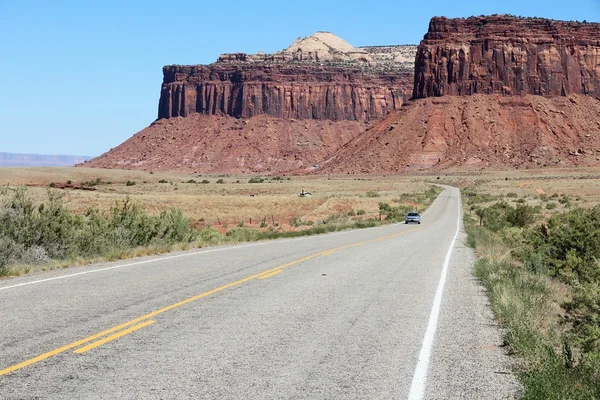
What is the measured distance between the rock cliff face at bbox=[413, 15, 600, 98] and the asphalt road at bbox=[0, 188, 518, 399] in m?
139

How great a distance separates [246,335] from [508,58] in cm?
14761

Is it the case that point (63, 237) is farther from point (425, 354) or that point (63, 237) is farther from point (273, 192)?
point (273, 192)

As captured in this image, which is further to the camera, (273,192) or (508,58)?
(508,58)

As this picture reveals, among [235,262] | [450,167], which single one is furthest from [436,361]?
[450,167]

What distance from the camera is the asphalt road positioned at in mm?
6473

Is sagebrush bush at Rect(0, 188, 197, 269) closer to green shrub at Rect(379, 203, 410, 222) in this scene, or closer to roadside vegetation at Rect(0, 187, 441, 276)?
roadside vegetation at Rect(0, 187, 441, 276)

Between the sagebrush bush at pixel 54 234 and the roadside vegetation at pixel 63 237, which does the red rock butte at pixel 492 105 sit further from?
the sagebrush bush at pixel 54 234

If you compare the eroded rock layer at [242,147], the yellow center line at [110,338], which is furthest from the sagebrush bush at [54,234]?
the eroded rock layer at [242,147]

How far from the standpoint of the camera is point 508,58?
480ft

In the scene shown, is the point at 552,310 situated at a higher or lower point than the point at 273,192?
higher

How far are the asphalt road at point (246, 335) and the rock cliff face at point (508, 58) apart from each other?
139m

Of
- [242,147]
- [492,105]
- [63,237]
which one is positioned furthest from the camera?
[242,147]

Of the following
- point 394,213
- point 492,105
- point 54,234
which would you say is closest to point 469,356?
point 54,234

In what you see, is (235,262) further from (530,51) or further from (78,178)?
(530,51)
